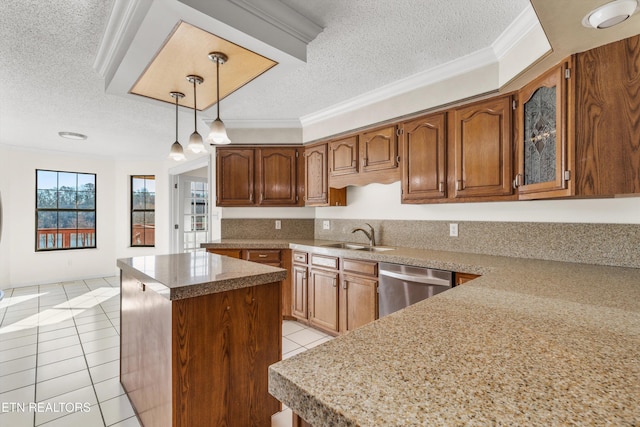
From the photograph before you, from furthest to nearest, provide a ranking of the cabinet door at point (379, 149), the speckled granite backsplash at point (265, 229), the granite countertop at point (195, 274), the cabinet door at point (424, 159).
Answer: the speckled granite backsplash at point (265, 229)
the cabinet door at point (379, 149)
the cabinet door at point (424, 159)
the granite countertop at point (195, 274)

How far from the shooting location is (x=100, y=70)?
2.48 metres

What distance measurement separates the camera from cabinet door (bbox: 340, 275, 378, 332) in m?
2.65

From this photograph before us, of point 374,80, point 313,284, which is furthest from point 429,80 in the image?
point 313,284

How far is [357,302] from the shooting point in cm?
278

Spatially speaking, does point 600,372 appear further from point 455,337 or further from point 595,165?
point 595,165

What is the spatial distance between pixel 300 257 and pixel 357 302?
0.87 meters

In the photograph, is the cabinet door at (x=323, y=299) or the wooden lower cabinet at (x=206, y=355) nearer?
the wooden lower cabinet at (x=206, y=355)

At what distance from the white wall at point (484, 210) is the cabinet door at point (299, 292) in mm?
867

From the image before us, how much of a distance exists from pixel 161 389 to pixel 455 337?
1.49 meters

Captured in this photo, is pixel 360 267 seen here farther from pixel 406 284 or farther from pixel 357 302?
pixel 406 284

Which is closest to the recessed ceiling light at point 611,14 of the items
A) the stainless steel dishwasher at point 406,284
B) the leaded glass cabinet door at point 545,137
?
the leaded glass cabinet door at point 545,137

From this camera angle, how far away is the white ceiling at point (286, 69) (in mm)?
1856

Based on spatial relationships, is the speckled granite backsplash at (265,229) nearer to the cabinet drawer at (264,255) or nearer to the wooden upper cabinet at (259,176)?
the wooden upper cabinet at (259,176)

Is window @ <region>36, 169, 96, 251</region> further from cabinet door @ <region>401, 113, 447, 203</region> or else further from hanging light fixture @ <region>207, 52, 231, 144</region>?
cabinet door @ <region>401, 113, 447, 203</region>
